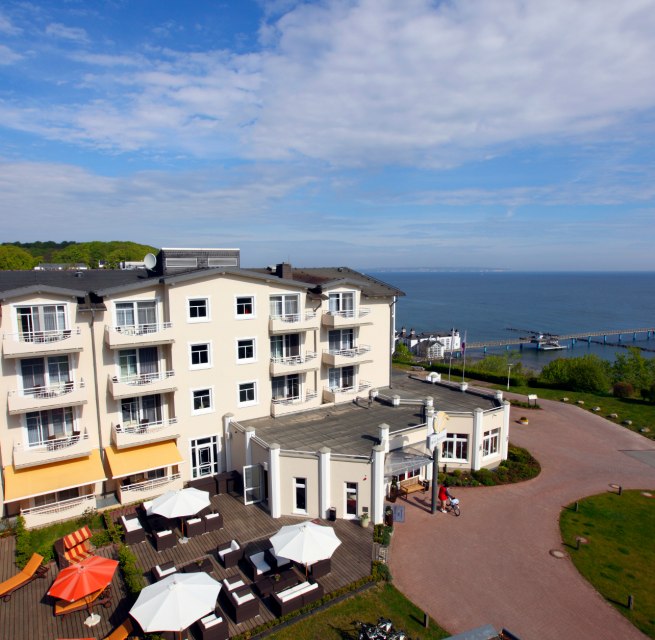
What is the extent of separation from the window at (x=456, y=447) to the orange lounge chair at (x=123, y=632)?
820 inches

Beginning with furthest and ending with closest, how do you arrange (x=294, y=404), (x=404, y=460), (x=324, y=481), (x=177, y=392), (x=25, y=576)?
1. (x=294, y=404)
2. (x=177, y=392)
3. (x=404, y=460)
4. (x=324, y=481)
5. (x=25, y=576)

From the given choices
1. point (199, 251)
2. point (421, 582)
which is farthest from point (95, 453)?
point (421, 582)

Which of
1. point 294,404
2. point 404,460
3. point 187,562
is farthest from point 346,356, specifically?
point 187,562

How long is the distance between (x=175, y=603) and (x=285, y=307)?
62.2ft

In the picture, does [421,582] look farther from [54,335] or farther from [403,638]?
[54,335]

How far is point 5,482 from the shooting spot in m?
22.7

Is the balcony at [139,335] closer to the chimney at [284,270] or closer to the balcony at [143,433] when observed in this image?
the balcony at [143,433]

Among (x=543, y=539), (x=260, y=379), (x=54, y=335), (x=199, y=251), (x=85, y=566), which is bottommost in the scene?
(x=543, y=539)

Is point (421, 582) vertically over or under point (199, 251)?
under

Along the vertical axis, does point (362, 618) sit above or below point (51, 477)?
below

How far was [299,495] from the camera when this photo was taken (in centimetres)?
2489

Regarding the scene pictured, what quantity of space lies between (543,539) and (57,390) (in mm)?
26650

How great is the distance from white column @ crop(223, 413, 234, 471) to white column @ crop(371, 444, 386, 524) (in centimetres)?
1005

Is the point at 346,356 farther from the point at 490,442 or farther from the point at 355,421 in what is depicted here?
the point at 490,442
